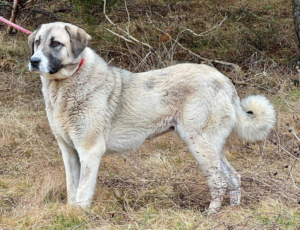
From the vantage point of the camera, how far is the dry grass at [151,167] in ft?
11.0

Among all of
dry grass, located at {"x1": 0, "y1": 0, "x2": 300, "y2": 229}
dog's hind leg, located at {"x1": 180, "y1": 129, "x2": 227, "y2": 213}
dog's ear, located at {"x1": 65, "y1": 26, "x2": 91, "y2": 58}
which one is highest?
dog's ear, located at {"x1": 65, "y1": 26, "x2": 91, "y2": 58}

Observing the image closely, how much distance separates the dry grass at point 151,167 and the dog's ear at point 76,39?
4.28ft

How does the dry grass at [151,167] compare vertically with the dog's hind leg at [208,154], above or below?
below

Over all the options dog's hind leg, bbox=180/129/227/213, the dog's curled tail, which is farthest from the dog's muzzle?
the dog's curled tail

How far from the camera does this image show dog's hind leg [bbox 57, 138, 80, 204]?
398 cm

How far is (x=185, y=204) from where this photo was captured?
3.72m

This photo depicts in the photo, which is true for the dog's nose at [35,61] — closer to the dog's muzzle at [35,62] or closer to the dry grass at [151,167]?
the dog's muzzle at [35,62]

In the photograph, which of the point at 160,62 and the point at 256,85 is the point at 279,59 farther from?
the point at 160,62

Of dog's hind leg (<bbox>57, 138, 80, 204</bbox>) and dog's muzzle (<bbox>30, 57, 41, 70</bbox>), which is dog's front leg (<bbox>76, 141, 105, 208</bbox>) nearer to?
dog's hind leg (<bbox>57, 138, 80, 204</bbox>)

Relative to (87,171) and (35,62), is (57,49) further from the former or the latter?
(87,171)

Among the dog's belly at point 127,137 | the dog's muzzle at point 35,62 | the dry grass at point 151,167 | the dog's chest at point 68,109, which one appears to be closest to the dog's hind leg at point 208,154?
the dry grass at point 151,167

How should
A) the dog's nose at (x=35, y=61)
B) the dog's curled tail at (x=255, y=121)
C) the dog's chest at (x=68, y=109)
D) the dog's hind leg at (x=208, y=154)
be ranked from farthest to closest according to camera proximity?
1. the dog's curled tail at (x=255, y=121)
2. the dog's hind leg at (x=208, y=154)
3. the dog's chest at (x=68, y=109)
4. the dog's nose at (x=35, y=61)

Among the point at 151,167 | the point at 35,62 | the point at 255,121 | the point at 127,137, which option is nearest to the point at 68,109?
the point at 35,62

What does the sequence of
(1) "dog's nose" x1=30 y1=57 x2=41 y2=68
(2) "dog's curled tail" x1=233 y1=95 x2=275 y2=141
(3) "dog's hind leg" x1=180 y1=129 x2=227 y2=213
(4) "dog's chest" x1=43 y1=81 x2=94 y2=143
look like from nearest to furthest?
(1) "dog's nose" x1=30 y1=57 x2=41 y2=68 → (4) "dog's chest" x1=43 y1=81 x2=94 y2=143 → (3) "dog's hind leg" x1=180 y1=129 x2=227 y2=213 → (2) "dog's curled tail" x1=233 y1=95 x2=275 y2=141
